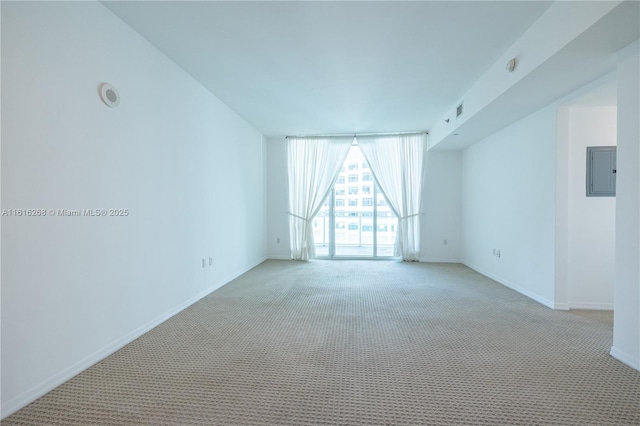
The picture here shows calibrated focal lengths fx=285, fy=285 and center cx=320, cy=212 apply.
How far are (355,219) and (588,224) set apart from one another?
3.88 m

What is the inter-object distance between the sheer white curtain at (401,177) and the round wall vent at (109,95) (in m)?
4.53

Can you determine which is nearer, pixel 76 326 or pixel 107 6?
pixel 76 326

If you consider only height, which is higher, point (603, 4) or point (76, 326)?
point (603, 4)

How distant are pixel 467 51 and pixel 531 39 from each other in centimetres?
52

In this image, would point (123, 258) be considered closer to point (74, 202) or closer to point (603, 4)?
point (74, 202)

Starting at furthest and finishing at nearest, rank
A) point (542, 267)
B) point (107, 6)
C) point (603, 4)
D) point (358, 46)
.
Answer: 1. point (542, 267)
2. point (358, 46)
3. point (107, 6)
4. point (603, 4)

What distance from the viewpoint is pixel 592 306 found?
318 centimetres

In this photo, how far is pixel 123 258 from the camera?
234cm

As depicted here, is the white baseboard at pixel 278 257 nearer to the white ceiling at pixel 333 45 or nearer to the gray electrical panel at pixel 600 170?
the white ceiling at pixel 333 45

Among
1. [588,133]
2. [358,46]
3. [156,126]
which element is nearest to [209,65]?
[156,126]

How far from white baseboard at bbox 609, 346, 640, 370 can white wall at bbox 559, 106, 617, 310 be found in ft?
3.90

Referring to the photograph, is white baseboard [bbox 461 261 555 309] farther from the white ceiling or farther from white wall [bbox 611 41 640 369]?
the white ceiling

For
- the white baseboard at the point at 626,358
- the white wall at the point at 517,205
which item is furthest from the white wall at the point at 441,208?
the white baseboard at the point at 626,358

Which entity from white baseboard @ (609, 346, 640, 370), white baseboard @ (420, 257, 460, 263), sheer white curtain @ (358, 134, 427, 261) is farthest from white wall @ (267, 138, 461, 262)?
white baseboard @ (609, 346, 640, 370)
